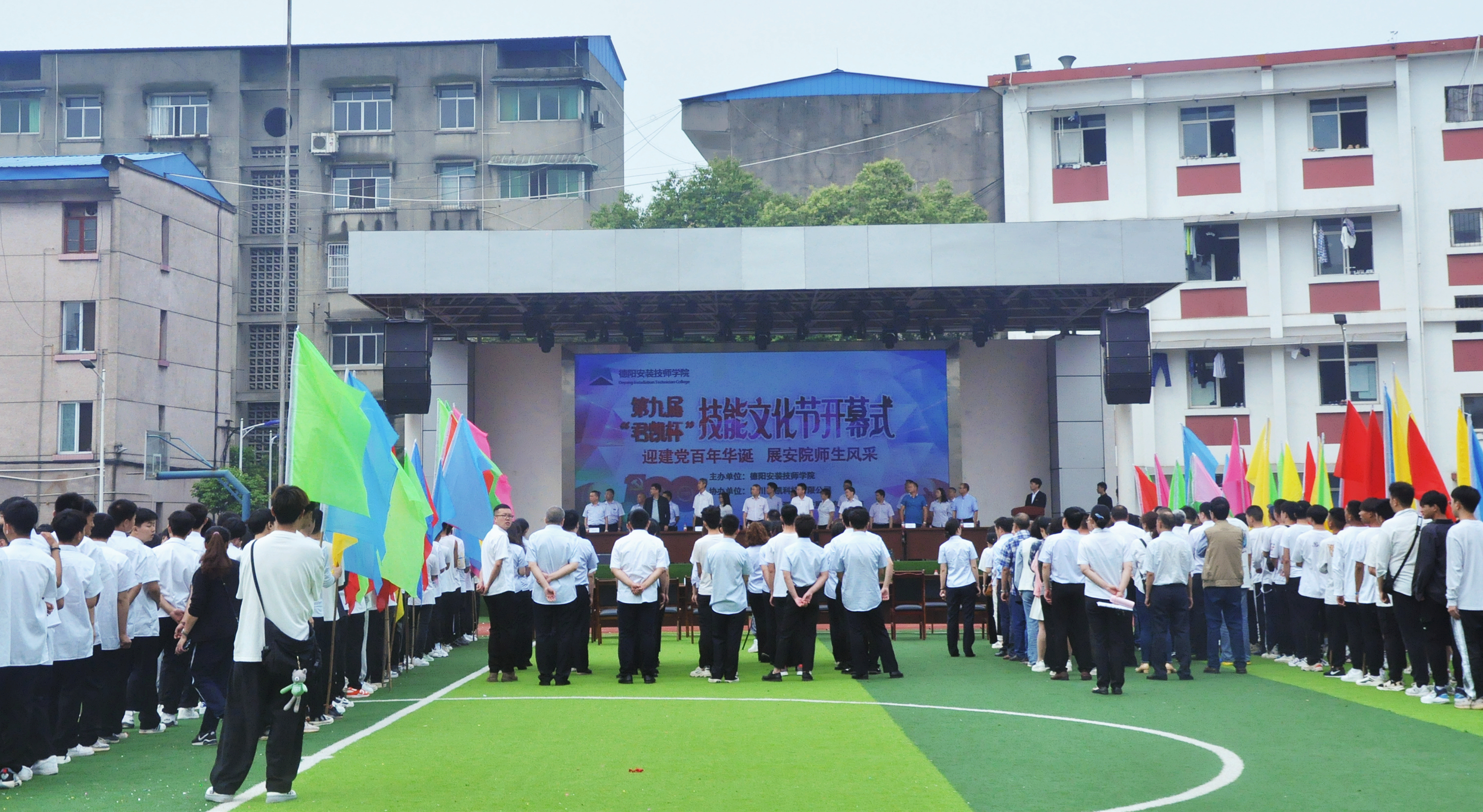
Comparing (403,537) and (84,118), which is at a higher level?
(84,118)

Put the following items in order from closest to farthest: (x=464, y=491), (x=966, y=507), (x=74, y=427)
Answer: (x=464, y=491)
(x=966, y=507)
(x=74, y=427)

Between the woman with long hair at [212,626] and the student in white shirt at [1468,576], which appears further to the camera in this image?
the student in white shirt at [1468,576]

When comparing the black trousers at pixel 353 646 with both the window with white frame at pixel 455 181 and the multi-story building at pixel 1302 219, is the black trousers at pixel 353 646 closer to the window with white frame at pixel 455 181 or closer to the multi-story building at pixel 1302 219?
the multi-story building at pixel 1302 219

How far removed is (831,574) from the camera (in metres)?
14.2

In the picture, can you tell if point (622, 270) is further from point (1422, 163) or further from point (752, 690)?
point (1422, 163)

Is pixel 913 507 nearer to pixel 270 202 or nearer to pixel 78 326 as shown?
pixel 78 326

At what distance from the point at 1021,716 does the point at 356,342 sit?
3814cm

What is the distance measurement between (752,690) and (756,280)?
945 centimetres

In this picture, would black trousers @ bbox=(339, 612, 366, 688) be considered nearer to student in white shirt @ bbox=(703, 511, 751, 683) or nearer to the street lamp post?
student in white shirt @ bbox=(703, 511, 751, 683)

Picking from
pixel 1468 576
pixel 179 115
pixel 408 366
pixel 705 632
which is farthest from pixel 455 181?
pixel 1468 576

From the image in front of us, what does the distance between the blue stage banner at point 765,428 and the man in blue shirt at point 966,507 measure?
1146 millimetres

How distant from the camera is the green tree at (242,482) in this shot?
39.6m

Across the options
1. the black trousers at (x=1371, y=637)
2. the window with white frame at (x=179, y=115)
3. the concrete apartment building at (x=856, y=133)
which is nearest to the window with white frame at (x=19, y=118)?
the window with white frame at (x=179, y=115)

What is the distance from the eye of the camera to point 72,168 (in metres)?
35.4
